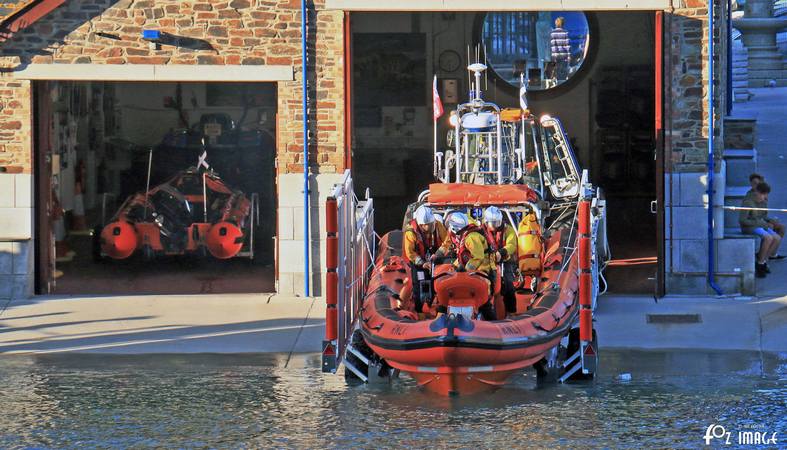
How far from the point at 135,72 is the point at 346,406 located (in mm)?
6524

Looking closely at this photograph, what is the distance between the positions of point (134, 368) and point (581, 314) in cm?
423

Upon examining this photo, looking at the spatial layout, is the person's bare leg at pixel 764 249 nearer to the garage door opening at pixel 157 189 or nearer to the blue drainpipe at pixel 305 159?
the blue drainpipe at pixel 305 159

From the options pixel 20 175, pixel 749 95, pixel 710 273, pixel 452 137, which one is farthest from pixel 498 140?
pixel 749 95

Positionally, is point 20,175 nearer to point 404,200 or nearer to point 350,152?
point 350,152

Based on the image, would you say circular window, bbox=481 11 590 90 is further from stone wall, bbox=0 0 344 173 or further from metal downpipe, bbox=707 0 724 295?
stone wall, bbox=0 0 344 173

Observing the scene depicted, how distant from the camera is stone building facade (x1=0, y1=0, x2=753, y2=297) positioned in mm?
17078

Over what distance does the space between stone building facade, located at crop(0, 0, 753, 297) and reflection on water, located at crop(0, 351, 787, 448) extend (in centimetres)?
316

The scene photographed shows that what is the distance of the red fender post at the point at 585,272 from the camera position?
1234 cm

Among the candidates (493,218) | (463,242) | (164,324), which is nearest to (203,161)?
(164,324)

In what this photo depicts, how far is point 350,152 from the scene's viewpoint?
57.4 ft

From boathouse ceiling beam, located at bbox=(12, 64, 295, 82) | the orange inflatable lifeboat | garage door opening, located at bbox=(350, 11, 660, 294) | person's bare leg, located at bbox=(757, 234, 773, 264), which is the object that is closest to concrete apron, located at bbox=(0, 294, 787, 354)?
person's bare leg, located at bbox=(757, 234, 773, 264)

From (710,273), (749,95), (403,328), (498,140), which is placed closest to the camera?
(403,328)

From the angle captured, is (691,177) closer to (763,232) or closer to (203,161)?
(763,232)

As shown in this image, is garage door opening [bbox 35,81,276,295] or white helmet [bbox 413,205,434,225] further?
garage door opening [bbox 35,81,276,295]
